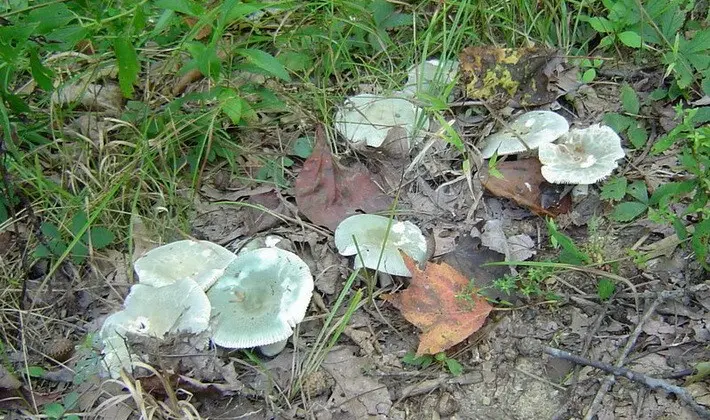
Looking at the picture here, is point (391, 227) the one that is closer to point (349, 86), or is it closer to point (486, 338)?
point (486, 338)

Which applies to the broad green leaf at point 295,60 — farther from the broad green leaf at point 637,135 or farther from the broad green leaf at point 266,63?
the broad green leaf at point 637,135

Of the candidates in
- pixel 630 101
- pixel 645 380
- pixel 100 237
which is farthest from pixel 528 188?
pixel 100 237

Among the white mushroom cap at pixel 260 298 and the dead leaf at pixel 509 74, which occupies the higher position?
the dead leaf at pixel 509 74

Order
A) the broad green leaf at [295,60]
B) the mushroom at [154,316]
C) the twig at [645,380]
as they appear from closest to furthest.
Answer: the twig at [645,380], the mushroom at [154,316], the broad green leaf at [295,60]

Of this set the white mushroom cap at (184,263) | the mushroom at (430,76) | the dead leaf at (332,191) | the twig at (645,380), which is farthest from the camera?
the mushroom at (430,76)

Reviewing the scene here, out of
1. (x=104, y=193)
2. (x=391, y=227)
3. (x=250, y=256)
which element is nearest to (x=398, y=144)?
(x=391, y=227)

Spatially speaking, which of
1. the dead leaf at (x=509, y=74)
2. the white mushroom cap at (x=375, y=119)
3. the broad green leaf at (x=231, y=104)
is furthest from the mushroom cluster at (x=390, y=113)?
the broad green leaf at (x=231, y=104)

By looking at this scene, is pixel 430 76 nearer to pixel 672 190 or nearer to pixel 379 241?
pixel 379 241

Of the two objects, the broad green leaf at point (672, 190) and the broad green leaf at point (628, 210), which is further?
the broad green leaf at point (628, 210)
